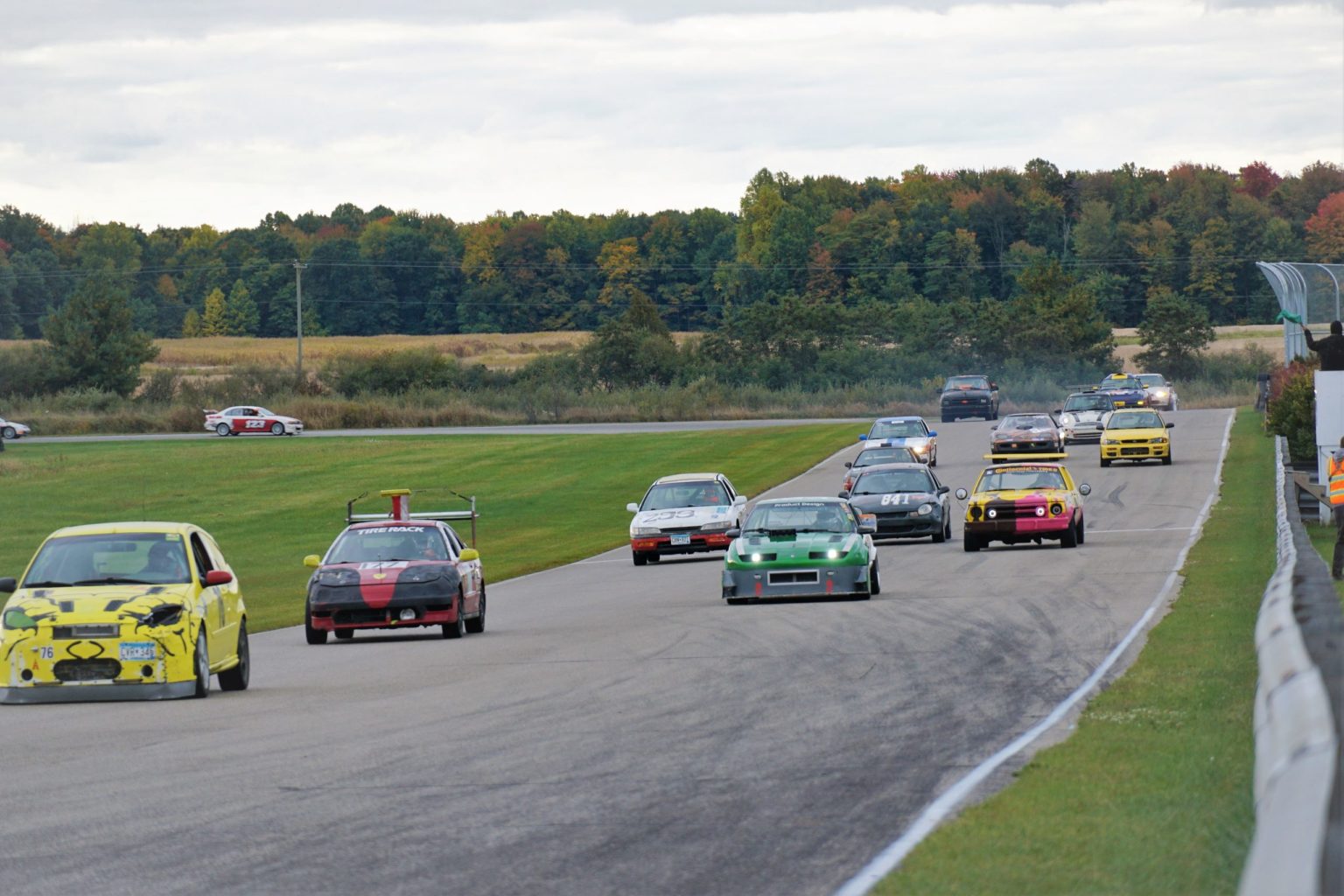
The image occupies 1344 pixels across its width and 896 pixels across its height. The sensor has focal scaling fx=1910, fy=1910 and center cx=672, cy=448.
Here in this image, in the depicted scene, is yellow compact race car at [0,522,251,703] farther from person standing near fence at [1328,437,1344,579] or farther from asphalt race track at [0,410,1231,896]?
person standing near fence at [1328,437,1344,579]

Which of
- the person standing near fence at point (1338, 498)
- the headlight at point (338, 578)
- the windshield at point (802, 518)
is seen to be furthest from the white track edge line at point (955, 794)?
the headlight at point (338, 578)

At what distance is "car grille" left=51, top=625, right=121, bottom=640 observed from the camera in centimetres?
1513

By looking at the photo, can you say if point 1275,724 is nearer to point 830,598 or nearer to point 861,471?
point 830,598

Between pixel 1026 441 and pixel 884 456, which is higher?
pixel 884 456

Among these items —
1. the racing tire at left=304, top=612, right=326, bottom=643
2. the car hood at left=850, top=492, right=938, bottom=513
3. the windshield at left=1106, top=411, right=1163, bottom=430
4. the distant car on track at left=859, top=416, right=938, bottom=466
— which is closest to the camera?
the racing tire at left=304, top=612, right=326, bottom=643

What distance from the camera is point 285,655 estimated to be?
20172 millimetres

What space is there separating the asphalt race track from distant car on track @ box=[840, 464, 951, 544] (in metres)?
10.3

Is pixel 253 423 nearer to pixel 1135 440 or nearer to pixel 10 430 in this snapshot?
pixel 10 430

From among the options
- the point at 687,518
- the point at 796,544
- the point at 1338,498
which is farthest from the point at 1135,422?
the point at 1338,498

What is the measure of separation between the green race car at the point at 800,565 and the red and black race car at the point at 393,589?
3376 millimetres

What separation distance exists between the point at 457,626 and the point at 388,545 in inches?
59.4

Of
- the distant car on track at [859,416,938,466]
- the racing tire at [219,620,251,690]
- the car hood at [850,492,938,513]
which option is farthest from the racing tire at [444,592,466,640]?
the distant car on track at [859,416,938,466]

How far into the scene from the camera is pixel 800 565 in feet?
76.1

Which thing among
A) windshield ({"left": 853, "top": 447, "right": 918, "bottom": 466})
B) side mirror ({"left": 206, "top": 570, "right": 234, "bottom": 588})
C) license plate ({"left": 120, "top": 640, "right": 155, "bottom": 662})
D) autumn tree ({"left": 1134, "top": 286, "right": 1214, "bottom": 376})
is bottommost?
windshield ({"left": 853, "top": 447, "right": 918, "bottom": 466})
